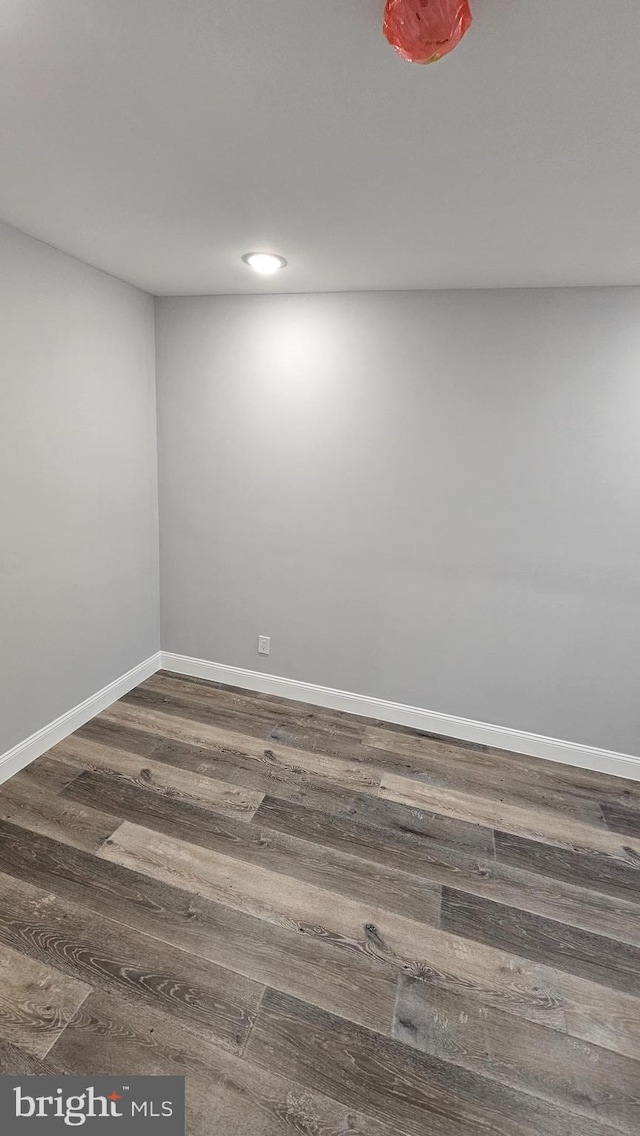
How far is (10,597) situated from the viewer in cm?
226

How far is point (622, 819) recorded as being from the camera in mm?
2346

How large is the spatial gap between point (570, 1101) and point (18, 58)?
2.78m

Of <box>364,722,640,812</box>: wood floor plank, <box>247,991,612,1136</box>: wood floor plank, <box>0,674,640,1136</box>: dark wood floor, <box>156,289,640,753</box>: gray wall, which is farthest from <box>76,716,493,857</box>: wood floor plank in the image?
<box>247,991,612,1136</box>: wood floor plank

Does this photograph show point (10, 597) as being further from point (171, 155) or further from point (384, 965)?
point (384, 965)

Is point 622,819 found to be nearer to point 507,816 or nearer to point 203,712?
point 507,816

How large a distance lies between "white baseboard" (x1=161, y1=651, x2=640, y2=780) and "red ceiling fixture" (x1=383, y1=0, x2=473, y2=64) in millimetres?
2733

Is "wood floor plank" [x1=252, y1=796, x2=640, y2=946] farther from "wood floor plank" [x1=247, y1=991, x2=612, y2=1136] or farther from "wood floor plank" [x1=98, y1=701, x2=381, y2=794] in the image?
"wood floor plank" [x1=247, y1=991, x2=612, y2=1136]

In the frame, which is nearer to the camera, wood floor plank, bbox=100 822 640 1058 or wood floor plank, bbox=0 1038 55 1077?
wood floor plank, bbox=0 1038 55 1077

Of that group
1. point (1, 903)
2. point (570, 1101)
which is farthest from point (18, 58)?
point (570, 1101)

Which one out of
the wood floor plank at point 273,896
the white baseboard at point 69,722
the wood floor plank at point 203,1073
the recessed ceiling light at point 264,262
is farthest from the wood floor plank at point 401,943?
the recessed ceiling light at point 264,262

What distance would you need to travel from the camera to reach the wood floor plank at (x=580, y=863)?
6.54 ft

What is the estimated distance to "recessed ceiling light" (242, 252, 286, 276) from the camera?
2.11 m

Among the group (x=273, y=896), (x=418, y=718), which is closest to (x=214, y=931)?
(x=273, y=896)

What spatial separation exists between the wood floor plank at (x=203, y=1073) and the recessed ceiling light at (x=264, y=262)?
8.76ft
